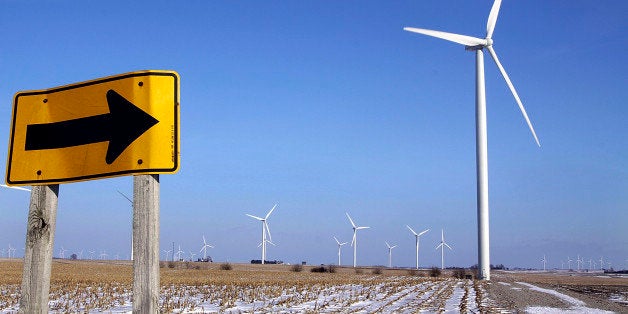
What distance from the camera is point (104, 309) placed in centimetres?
1997

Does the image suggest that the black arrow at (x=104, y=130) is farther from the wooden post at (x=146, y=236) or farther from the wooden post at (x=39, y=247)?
the wooden post at (x=39, y=247)

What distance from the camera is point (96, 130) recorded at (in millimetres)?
5410

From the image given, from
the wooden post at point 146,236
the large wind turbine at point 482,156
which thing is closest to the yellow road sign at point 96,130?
the wooden post at point 146,236

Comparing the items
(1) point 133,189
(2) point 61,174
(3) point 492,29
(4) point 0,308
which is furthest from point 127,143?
(3) point 492,29

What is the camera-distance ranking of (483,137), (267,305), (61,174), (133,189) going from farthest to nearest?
(483,137) < (267,305) < (61,174) < (133,189)

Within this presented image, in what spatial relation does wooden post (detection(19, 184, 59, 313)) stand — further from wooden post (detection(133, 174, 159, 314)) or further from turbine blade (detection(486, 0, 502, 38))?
turbine blade (detection(486, 0, 502, 38))

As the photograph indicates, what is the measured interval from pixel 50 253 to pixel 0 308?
16.6 meters

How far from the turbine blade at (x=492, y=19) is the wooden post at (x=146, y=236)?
218 feet

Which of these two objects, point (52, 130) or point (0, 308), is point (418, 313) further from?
point (52, 130)

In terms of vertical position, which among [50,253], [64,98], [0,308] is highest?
[64,98]

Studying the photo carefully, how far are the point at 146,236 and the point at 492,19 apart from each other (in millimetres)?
68374

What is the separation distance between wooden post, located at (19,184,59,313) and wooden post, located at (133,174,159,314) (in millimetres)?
1174

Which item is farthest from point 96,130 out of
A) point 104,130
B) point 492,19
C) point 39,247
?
point 492,19

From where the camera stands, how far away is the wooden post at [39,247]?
18.6 feet
